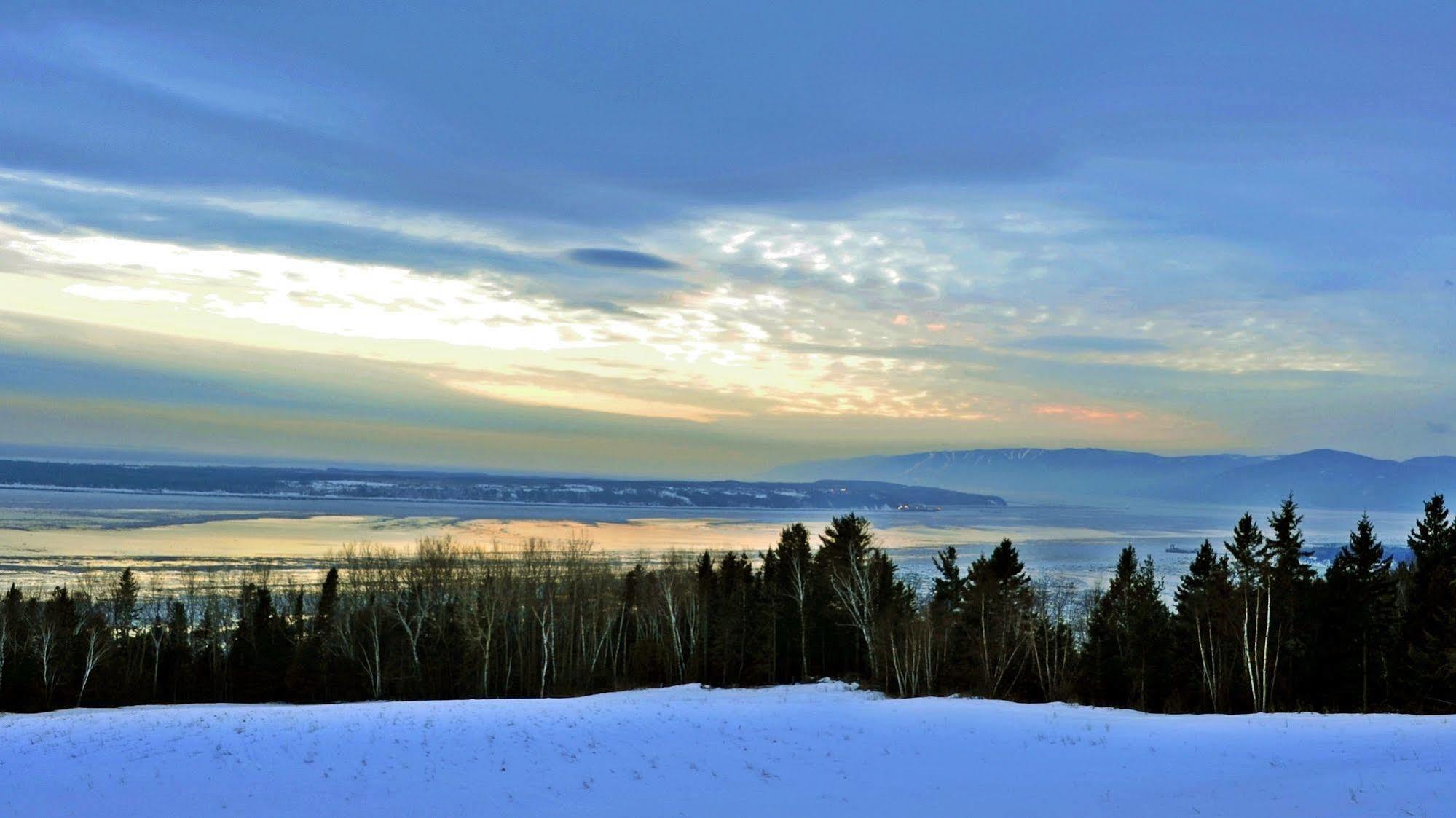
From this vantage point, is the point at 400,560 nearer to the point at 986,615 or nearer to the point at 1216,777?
the point at 986,615

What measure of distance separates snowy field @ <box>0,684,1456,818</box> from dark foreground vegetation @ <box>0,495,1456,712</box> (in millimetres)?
18024

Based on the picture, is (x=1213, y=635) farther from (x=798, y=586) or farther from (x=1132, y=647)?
(x=798, y=586)

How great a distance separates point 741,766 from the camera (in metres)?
19.5

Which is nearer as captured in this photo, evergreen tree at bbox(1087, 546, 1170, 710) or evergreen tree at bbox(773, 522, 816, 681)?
evergreen tree at bbox(1087, 546, 1170, 710)

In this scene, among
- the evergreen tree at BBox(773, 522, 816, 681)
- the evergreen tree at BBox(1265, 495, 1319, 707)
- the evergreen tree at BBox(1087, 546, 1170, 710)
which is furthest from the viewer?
the evergreen tree at BBox(773, 522, 816, 681)

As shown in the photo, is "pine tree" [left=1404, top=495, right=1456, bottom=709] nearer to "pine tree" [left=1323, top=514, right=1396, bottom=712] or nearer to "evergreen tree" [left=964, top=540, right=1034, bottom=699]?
"pine tree" [left=1323, top=514, right=1396, bottom=712]

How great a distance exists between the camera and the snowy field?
15953 millimetres

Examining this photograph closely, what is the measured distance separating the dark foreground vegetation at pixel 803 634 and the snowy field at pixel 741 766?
18024 millimetres

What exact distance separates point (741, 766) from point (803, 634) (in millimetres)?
36667

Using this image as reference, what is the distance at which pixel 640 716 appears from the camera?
27.7 meters

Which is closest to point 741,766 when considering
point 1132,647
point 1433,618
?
point 1132,647

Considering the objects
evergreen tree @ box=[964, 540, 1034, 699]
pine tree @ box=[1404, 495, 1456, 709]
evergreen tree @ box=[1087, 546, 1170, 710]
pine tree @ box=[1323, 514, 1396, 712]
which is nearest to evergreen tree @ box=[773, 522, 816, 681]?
evergreen tree @ box=[964, 540, 1034, 699]

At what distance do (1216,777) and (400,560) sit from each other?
82.1 meters

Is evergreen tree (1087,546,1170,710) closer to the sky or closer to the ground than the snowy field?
closer to the ground
